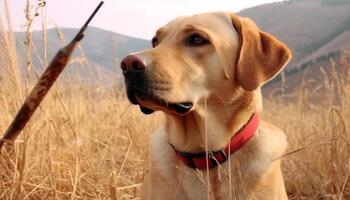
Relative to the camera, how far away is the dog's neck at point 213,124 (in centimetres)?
245

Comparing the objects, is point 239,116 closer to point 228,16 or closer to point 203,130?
point 203,130

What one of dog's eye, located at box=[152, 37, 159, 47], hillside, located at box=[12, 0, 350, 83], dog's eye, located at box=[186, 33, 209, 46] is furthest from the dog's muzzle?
hillside, located at box=[12, 0, 350, 83]

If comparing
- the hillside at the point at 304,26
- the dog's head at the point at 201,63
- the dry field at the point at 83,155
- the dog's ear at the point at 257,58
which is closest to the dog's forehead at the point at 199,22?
the dog's head at the point at 201,63

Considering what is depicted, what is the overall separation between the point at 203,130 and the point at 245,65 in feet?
1.23

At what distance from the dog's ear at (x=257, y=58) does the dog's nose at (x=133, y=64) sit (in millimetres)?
593

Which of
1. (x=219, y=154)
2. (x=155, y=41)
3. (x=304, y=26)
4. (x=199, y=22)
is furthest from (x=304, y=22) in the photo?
(x=219, y=154)

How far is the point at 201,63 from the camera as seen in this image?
2.36 meters

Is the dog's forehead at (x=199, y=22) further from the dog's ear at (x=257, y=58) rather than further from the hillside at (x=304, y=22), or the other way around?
the hillside at (x=304, y=22)

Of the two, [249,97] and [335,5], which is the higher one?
[249,97]

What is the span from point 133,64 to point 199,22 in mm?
674

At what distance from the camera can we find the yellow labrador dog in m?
2.24

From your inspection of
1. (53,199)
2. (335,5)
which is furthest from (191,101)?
(335,5)

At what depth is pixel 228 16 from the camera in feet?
8.86

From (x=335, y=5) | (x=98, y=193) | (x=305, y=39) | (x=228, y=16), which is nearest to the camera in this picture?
(x=228, y=16)
